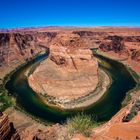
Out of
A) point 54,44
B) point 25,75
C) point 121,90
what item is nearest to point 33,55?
point 25,75

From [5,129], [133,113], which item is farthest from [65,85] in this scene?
[5,129]

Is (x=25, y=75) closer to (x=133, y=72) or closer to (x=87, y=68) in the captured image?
(x=87, y=68)

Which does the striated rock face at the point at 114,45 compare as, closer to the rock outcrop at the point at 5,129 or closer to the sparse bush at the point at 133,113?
the sparse bush at the point at 133,113

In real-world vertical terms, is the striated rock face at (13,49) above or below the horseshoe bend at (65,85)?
above

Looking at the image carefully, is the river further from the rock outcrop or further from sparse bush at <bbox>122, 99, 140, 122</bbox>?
the rock outcrop

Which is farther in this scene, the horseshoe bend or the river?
the river

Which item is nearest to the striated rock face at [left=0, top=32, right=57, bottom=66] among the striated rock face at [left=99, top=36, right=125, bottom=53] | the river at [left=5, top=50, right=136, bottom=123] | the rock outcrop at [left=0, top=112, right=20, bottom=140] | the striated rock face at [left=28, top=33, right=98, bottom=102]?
the river at [left=5, top=50, right=136, bottom=123]

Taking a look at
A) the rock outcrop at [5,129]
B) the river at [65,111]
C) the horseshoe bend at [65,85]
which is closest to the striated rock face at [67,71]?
the horseshoe bend at [65,85]

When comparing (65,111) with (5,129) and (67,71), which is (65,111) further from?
(5,129)
